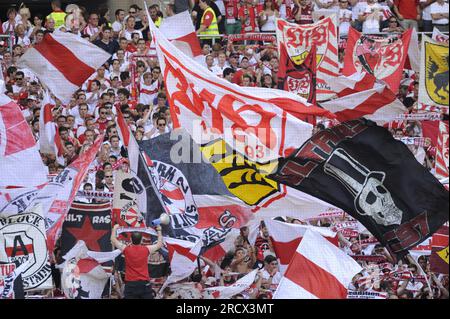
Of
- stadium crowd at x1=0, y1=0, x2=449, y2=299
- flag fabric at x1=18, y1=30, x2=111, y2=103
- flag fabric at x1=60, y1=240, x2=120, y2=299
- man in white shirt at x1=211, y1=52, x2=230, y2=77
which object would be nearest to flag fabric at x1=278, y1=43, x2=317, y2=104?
stadium crowd at x1=0, y1=0, x2=449, y2=299

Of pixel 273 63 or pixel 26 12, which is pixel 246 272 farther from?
pixel 26 12

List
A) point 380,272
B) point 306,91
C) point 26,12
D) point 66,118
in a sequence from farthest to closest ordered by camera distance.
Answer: point 26,12
point 66,118
point 306,91
point 380,272

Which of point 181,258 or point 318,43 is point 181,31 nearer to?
point 318,43

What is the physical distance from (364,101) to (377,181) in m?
4.78

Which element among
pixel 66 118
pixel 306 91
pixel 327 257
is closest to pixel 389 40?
pixel 306 91

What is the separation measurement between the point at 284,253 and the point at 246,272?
2.87 feet

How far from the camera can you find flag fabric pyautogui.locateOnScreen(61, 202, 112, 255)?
54.6 feet

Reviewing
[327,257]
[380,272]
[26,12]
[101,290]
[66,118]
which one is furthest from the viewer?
[26,12]

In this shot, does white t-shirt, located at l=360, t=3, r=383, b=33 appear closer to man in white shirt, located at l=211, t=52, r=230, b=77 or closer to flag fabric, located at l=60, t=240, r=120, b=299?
man in white shirt, located at l=211, t=52, r=230, b=77

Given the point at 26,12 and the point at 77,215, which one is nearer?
the point at 77,215

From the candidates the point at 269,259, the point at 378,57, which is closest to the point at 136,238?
the point at 269,259

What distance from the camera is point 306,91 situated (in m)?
19.4

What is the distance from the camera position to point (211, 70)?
21531 mm

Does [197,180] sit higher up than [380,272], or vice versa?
[197,180]
